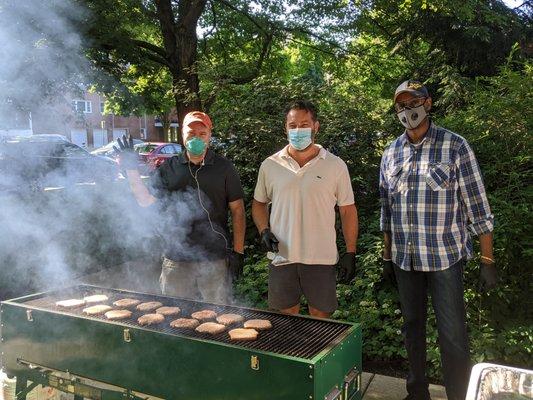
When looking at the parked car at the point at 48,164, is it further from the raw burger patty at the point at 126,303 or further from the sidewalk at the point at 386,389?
the sidewalk at the point at 386,389

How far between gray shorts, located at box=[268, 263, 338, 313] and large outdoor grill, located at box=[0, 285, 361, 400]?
314 millimetres

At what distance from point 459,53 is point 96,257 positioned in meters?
6.52

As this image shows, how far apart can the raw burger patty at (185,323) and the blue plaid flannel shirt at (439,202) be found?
1414 mm

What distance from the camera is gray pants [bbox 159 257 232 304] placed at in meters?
3.61

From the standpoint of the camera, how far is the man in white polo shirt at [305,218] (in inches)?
128

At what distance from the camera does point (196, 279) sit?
3.65 meters

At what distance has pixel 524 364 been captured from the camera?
12.1 ft

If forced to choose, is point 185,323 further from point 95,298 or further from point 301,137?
point 301,137

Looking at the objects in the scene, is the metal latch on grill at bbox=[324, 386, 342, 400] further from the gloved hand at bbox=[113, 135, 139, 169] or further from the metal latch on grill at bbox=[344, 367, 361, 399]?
the gloved hand at bbox=[113, 135, 139, 169]

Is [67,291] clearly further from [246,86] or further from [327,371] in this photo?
[246,86]

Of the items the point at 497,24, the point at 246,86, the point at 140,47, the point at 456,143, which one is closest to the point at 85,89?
the point at 140,47

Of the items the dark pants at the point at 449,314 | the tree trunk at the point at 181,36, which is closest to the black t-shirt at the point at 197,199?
the dark pants at the point at 449,314

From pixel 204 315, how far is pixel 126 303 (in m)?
0.64

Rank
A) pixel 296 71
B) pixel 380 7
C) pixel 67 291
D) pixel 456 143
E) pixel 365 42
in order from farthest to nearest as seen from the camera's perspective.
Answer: pixel 296 71
pixel 365 42
pixel 380 7
pixel 67 291
pixel 456 143
